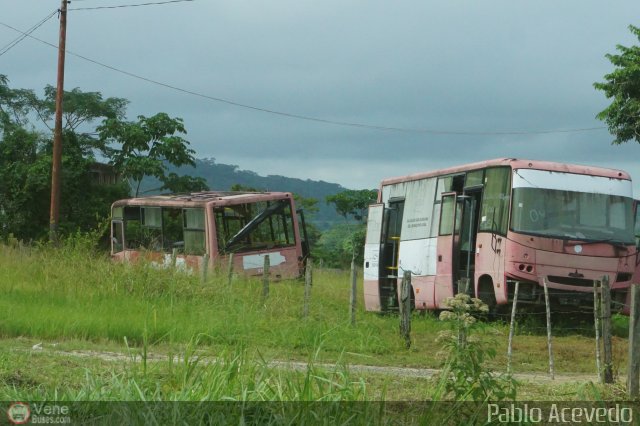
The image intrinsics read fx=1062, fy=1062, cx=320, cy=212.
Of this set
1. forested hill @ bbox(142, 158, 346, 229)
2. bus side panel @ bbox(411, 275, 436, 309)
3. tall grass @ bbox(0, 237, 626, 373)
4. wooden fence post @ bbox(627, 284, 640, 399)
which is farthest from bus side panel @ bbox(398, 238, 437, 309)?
forested hill @ bbox(142, 158, 346, 229)

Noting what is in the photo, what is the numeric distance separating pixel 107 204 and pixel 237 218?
628 inches

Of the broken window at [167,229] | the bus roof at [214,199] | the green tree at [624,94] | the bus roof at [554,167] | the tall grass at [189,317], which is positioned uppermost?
the green tree at [624,94]

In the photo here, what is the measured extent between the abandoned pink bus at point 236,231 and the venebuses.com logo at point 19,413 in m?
20.3

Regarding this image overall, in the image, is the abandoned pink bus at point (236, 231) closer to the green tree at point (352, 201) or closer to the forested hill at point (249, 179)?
the green tree at point (352, 201)

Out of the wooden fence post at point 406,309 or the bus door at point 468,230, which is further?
the bus door at point 468,230

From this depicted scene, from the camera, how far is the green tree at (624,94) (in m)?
30.8

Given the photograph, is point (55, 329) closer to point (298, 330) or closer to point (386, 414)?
point (298, 330)

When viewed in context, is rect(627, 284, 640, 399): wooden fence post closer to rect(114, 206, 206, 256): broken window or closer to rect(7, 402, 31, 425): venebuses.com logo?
rect(7, 402, 31, 425): venebuses.com logo

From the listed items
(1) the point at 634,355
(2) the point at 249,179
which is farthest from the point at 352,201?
(2) the point at 249,179

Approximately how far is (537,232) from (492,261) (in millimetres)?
1066

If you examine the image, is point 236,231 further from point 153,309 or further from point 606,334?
point 606,334

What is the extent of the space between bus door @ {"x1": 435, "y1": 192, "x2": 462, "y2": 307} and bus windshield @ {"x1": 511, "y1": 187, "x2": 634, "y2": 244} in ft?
6.33

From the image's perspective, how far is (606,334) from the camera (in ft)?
39.9

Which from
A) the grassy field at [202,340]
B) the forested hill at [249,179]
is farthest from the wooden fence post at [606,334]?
the forested hill at [249,179]
